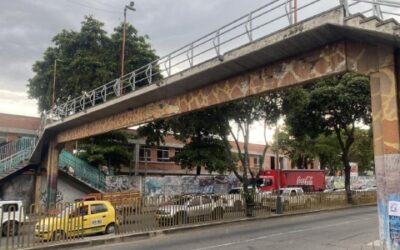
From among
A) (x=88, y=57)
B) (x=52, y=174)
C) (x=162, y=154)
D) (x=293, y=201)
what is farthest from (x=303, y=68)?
(x=162, y=154)

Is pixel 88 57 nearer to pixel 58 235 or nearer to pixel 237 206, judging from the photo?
pixel 237 206

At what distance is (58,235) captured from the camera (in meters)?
15.1

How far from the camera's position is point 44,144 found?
31.5 m

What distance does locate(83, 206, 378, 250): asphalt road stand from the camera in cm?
1436

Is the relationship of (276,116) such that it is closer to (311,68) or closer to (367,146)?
(311,68)

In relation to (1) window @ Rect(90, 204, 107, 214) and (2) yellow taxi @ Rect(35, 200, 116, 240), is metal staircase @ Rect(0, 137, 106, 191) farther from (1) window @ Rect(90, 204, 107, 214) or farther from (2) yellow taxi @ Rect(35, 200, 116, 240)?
(2) yellow taxi @ Rect(35, 200, 116, 240)

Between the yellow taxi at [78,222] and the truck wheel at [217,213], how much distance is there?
547cm

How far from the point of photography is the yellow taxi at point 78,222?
583 inches

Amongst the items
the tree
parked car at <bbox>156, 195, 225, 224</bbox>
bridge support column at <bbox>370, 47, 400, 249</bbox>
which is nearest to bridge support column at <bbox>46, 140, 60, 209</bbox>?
parked car at <bbox>156, 195, 225, 224</bbox>

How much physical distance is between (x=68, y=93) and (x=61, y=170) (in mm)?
10123

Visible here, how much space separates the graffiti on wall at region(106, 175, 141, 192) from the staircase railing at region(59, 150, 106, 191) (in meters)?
1.58

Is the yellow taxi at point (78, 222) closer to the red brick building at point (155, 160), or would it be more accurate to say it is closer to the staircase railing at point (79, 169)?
the staircase railing at point (79, 169)

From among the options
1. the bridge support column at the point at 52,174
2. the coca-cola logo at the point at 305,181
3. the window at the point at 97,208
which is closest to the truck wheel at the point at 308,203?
the window at the point at 97,208

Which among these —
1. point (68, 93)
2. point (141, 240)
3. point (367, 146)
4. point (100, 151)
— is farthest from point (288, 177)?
point (141, 240)
